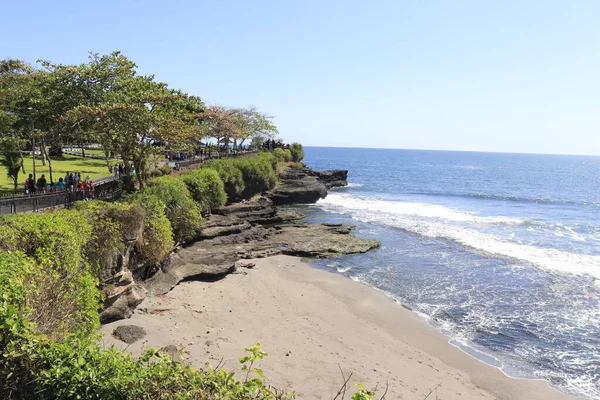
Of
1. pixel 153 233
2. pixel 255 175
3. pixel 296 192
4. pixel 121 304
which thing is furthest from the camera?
pixel 296 192

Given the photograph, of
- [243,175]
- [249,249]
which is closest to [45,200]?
[249,249]

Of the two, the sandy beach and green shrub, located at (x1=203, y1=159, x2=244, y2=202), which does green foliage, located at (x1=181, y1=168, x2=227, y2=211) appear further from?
the sandy beach

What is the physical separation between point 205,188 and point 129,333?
18.3 m

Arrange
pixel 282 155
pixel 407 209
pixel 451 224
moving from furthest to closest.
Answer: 1. pixel 282 155
2. pixel 407 209
3. pixel 451 224

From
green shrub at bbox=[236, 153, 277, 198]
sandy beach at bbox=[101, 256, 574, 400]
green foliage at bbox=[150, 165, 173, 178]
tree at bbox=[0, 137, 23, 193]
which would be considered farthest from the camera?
green shrub at bbox=[236, 153, 277, 198]

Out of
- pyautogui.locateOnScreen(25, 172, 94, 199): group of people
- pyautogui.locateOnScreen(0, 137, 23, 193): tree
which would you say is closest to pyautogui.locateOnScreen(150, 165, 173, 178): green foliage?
pyautogui.locateOnScreen(25, 172, 94, 199): group of people

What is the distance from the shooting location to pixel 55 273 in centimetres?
1013

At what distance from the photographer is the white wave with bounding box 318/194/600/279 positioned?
28.1m

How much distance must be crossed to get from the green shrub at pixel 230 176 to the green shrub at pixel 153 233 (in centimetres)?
1765

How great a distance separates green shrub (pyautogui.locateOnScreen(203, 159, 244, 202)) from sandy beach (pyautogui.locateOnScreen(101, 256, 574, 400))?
58.2 ft

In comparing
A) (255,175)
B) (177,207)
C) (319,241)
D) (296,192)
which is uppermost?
(255,175)

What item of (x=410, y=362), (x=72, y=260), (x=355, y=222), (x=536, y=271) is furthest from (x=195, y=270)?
(x=355, y=222)

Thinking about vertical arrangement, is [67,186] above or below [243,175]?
above

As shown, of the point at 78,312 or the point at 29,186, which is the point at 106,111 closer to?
the point at 29,186
